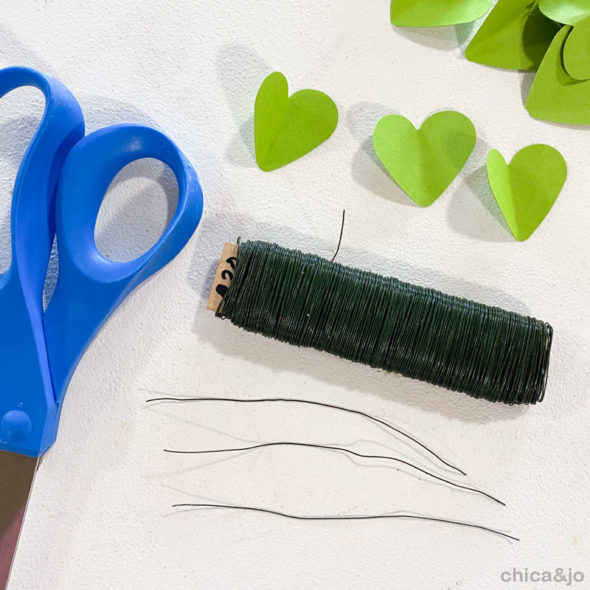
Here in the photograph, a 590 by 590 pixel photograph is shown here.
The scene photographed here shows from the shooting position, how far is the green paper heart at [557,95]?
2.12 ft

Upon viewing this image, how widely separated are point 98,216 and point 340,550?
414mm

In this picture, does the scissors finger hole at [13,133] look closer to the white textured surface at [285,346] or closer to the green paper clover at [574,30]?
the white textured surface at [285,346]

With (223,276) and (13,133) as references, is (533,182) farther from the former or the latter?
(13,133)

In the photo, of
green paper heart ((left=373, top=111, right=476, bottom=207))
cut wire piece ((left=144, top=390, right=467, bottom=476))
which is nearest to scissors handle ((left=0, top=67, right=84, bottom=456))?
cut wire piece ((left=144, top=390, right=467, bottom=476))

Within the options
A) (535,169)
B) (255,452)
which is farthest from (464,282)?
(255,452)

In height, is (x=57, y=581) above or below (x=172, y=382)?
below

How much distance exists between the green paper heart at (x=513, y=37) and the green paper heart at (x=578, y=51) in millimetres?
28

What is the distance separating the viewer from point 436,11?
2.15 ft

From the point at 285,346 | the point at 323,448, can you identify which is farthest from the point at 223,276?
the point at 323,448

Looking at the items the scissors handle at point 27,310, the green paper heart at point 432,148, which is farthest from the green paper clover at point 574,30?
the scissors handle at point 27,310

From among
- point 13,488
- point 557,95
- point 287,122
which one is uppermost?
point 557,95

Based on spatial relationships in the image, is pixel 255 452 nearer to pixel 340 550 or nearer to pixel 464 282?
pixel 340 550

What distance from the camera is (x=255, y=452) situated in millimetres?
654

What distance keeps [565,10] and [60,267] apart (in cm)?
54
